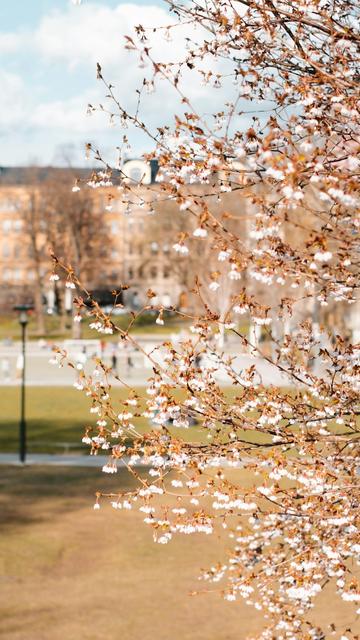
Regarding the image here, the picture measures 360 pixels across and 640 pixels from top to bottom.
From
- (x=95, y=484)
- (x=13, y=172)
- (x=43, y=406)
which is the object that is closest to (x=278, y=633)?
(x=95, y=484)

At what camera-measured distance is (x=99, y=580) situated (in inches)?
730

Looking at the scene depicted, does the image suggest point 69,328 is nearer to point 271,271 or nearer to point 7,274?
point 7,274

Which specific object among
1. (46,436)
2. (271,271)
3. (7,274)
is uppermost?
(271,271)

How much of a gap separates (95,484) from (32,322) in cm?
7072

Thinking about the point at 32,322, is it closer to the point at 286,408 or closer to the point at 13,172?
the point at 13,172

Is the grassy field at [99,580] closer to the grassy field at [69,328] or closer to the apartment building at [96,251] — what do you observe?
the grassy field at [69,328]

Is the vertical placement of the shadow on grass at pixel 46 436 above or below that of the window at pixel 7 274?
below

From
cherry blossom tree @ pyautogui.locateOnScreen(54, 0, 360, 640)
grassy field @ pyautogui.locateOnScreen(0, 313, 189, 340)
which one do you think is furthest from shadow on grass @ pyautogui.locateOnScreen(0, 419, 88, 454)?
grassy field @ pyautogui.locateOnScreen(0, 313, 189, 340)

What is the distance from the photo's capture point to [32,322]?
318 feet

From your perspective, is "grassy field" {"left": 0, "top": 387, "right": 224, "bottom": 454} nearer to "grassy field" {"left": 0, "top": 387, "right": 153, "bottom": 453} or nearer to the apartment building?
"grassy field" {"left": 0, "top": 387, "right": 153, "bottom": 453}

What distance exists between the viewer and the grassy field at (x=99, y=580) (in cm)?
1585

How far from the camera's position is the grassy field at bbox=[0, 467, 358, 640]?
15.9 m

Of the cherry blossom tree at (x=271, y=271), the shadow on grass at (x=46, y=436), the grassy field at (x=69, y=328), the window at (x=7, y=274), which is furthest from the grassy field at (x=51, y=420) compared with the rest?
the window at (x=7, y=274)

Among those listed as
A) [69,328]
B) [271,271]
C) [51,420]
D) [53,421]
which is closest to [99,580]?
[271,271]
